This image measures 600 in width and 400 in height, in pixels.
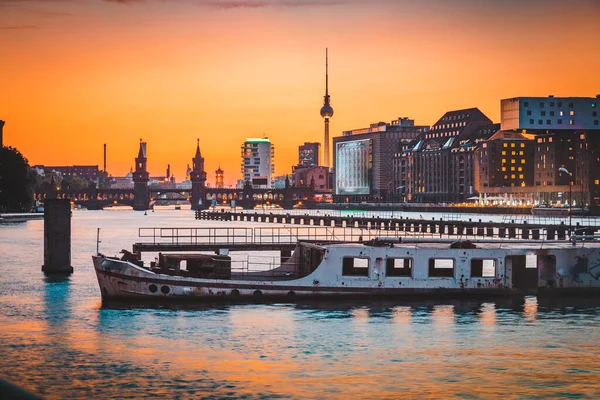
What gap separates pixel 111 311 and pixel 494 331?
2379cm

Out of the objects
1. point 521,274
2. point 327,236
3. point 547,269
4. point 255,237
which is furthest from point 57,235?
point 327,236

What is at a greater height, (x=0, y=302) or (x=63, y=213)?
(x=63, y=213)

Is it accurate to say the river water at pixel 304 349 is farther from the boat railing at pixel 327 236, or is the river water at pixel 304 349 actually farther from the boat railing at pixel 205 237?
the boat railing at pixel 205 237

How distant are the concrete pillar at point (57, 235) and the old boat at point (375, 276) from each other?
561 inches

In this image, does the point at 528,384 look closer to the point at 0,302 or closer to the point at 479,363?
the point at 479,363

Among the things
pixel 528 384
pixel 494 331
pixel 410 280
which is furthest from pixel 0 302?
pixel 528 384

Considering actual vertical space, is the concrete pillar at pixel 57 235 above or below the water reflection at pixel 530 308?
above

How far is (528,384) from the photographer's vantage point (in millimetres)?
37219

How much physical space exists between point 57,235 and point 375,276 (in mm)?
29256

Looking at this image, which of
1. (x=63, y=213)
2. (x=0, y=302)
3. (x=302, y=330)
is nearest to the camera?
(x=302, y=330)

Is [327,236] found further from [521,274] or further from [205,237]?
[521,274]

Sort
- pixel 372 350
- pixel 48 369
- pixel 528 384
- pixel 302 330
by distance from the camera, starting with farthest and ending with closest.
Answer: pixel 302 330
pixel 372 350
pixel 48 369
pixel 528 384

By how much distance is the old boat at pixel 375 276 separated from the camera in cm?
5884

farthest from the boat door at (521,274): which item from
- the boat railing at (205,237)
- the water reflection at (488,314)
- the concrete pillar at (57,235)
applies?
the concrete pillar at (57,235)
